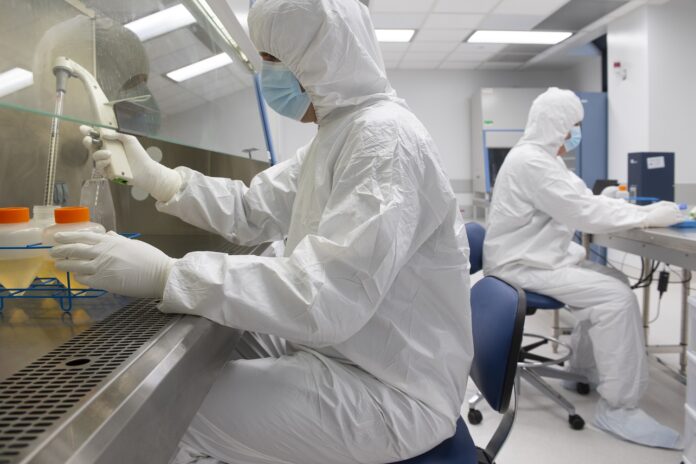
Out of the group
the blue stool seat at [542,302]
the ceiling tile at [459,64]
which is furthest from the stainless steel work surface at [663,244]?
the ceiling tile at [459,64]

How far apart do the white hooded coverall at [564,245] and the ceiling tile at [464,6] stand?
6.42 ft

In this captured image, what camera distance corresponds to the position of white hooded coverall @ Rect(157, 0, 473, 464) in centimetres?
71

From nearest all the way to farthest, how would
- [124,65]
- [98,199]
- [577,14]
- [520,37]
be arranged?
1. [124,65]
2. [98,199]
3. [577,14]
4. [520,37]

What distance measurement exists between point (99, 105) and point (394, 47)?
4.81 metres

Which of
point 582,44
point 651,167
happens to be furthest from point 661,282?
point 582,44

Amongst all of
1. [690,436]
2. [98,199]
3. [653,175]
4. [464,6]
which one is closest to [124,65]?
[98,199]

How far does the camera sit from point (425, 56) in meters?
5.55

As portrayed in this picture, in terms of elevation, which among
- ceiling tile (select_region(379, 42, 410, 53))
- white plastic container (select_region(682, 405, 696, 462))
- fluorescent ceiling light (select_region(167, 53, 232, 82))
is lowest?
white plastic container (select_region(682, 405, 696, 462))

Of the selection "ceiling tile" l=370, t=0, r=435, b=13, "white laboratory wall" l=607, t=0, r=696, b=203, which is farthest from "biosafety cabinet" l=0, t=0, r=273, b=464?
"white laboratory wall" l=607, t=0, r=696, b=203

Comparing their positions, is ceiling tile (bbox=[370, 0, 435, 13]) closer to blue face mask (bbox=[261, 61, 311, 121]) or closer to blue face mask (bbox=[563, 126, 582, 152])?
blue face mask (bbox=[563, 126, 582, 152])

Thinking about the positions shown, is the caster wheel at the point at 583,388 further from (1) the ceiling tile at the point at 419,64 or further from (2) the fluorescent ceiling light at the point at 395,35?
(1) the ceiling tile at the point at 419,64

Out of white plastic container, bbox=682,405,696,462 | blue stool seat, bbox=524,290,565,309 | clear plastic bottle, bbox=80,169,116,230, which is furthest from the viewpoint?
blue stool seat, bbox=524,290,565,309

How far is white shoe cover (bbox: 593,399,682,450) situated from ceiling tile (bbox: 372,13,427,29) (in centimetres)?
343

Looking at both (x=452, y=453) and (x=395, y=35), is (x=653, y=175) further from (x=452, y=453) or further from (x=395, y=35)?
(x=395, y=35)
